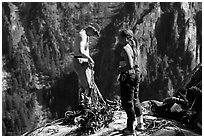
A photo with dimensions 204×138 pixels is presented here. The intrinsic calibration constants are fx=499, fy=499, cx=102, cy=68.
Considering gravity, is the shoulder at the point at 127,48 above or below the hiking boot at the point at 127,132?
above

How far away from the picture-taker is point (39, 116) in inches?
1880

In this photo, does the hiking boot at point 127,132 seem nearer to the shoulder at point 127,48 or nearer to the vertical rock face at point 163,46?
the shoulder at point 127,48

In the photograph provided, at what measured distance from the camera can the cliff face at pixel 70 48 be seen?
48.2m

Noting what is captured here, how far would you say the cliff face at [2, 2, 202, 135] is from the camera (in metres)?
48.2

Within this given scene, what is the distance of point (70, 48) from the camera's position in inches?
2062

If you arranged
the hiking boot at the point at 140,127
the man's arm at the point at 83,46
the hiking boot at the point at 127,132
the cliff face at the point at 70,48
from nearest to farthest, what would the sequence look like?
the hiking boot at the point at 127,132, the hiking boot at the point at 140,127, the man's arm at the point at 83,46, the cliff face at the point at 70,48

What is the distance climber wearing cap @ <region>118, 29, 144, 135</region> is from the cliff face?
38938mm

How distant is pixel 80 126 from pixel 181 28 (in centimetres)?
4073

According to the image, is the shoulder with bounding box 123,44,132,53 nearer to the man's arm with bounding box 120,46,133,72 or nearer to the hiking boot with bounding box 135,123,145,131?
the man's arm with bounding box 120,46,133,72

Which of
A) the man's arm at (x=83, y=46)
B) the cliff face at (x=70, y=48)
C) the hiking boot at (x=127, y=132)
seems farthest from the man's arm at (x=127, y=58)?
the cliff face at (x=70, y=48)

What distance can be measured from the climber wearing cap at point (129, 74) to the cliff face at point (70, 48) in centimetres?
3894

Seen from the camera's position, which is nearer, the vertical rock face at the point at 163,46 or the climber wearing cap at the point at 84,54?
the climber wearing cap at the point at 84,54

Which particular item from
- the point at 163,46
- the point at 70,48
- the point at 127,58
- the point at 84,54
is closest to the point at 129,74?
the point at 127,58

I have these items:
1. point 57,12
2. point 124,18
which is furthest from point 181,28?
point 57,12
